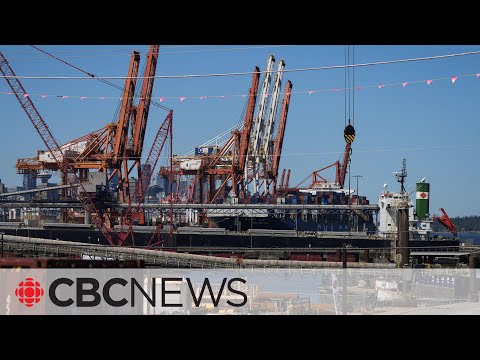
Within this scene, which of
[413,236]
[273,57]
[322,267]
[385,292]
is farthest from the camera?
[273,57]

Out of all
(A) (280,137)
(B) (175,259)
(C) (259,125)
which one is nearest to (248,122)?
(C) (259,125)

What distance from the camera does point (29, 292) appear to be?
7562 millimetres

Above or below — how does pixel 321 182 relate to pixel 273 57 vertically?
below

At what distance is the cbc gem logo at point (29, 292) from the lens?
7.50m

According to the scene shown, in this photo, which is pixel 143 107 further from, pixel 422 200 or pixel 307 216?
pixel 307 216

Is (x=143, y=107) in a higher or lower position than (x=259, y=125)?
lower

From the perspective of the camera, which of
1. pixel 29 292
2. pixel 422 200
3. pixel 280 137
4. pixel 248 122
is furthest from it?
pixel 280 137

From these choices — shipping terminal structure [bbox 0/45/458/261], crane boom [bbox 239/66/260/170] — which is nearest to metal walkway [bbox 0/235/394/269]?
shipping terminal structure [bbox 0/45/458/261]

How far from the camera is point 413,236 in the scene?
48750 millimetres
